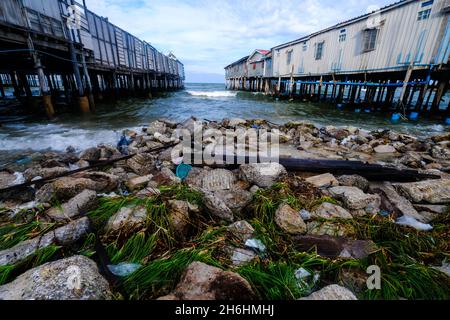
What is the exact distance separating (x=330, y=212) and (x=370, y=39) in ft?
56.0

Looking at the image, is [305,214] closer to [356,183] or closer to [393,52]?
[356,183]

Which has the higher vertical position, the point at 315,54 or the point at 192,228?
the point at 315,54

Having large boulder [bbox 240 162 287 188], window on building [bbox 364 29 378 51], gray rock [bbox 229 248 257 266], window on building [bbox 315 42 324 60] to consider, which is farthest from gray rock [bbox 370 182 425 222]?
window on building [bbox 315 42 324 60]

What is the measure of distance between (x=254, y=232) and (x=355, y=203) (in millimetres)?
1588

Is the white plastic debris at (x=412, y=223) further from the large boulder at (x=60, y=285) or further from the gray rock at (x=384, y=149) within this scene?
the gray rock at (x=384, y=149)

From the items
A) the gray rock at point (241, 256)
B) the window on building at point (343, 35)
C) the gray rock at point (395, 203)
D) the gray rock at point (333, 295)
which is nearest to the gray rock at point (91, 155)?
the gray rock at point (241, 256)

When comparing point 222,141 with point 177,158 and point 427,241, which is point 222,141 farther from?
point 427,241

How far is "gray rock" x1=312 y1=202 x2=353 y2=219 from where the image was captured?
271cm

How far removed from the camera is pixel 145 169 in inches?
173

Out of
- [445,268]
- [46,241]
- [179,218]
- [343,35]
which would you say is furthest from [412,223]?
[343,35]

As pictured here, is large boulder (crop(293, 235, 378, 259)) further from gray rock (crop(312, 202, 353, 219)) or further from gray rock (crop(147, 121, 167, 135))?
Result: gray rock (crop(147, 121, 167, 135))

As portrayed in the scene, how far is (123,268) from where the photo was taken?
1.97 m

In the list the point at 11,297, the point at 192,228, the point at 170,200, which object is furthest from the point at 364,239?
the point at 11,297

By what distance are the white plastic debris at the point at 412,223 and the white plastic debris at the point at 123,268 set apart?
315cm
